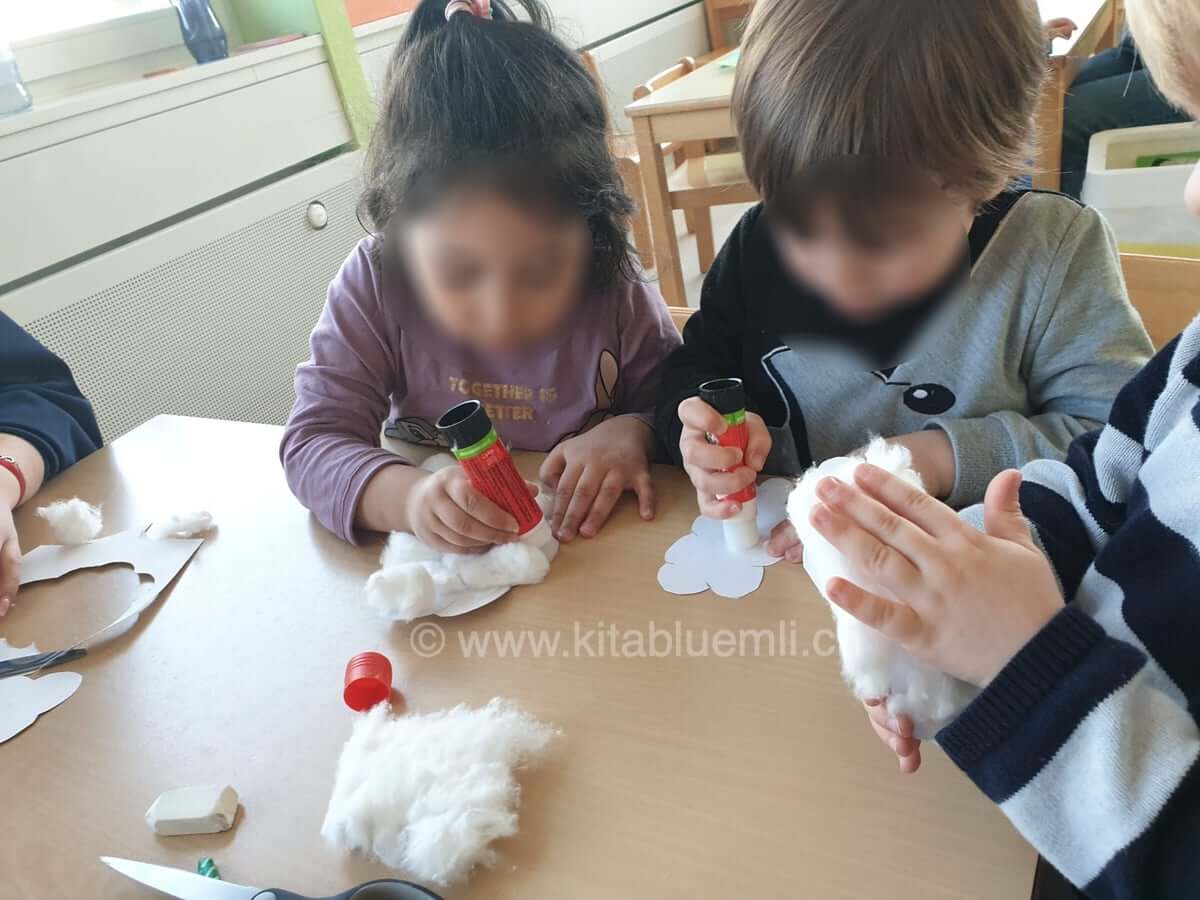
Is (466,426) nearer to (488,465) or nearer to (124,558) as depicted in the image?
(488,465)

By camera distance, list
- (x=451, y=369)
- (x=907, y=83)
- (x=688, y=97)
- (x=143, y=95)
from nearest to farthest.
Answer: (x=907, y=83) < (x=451, y=369) < (x=143, y=95) < (x=688, y=97)

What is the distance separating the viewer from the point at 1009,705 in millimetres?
458

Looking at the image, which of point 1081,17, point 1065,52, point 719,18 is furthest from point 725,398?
point 719,18

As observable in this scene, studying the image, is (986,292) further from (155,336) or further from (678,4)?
(678,4)

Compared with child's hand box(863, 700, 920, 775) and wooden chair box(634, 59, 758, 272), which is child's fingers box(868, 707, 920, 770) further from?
wooden chair box(634, 59, 758, 272)

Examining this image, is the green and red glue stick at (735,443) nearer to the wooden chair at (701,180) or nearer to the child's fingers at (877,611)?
the child's fingers at (877,611)

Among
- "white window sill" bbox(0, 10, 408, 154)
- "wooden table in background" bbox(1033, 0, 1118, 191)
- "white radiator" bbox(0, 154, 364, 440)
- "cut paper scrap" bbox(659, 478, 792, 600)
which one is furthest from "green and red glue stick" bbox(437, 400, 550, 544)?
"wooden table in background" bbox(1033, 0, 1118, 191)

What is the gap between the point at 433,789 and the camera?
517 millimetres

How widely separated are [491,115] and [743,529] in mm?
419

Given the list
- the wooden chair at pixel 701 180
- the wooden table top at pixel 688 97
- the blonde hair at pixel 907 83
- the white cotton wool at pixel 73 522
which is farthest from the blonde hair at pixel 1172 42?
the wooden chair at pixel 701 180

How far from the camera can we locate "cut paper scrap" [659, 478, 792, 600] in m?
0.68

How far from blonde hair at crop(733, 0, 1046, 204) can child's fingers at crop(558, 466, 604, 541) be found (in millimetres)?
315

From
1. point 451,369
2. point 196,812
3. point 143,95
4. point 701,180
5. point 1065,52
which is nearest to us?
point 196,812

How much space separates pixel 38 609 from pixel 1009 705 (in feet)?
2.63
